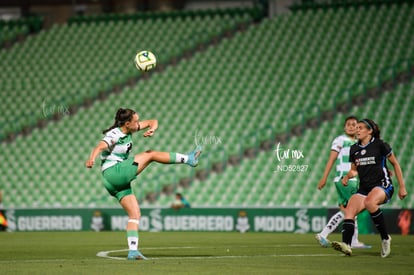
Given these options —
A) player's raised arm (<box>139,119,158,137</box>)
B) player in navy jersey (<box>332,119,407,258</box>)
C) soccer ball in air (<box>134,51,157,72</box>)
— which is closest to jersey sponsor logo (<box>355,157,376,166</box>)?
player in navy jersey (<box>332,119,407,258</box>)

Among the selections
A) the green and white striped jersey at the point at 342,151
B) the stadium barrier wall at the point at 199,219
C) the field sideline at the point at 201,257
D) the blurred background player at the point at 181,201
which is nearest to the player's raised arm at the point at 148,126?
the field sideline at the point at 201,257

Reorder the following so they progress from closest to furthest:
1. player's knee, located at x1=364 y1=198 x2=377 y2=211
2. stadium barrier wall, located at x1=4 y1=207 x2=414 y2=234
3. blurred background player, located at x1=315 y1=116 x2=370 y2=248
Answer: player's knee, located at x1=364 y1=198 x2=377 y2=211 < blurred background player, located at x1=315 y1=116 x2=370 y2=248 < stadium barrier wall, located at x1=4 y1=207 x2=414 y2=234

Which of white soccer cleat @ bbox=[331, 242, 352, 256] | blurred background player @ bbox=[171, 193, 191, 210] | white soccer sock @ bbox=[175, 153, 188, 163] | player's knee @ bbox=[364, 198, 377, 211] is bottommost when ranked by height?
white soccer cleat @ bbox=[331, 242, 352, 256]

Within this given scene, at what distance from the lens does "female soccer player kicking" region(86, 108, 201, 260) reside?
1225 centimetres

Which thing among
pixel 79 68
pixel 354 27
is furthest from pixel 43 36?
pixel 354 27

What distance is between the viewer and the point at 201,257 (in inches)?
504

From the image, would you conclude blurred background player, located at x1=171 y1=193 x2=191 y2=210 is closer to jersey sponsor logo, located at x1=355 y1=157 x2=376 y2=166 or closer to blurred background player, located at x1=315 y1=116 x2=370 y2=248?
blurred background player, located at x1=315 y1=116 x2=370 y2=248

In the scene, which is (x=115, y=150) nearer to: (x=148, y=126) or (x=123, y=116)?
(x=123, y=116)

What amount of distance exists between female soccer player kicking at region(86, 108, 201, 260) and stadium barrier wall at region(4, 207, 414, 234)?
396 inches

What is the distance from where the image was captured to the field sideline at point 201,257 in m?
10.6

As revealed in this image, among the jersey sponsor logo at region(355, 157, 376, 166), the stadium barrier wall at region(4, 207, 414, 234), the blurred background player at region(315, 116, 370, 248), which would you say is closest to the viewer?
the jersey sponsor logo at region(355, 157, 376, 166)

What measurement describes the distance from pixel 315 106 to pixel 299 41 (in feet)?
13.3

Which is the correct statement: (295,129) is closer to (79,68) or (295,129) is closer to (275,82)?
(275,82)

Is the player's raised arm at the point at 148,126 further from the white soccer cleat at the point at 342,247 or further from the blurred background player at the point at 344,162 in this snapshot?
the blurred background player at the point at 344,162
